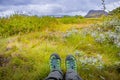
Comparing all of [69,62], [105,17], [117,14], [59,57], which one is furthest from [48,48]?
[105,17]

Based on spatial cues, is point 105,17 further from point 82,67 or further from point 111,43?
point 82,67

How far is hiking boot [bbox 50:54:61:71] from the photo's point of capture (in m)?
6.17

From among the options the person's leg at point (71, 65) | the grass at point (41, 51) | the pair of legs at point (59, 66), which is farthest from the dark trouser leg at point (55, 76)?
the grass at point (41, 51)

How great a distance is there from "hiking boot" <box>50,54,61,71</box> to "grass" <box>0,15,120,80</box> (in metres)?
0.12

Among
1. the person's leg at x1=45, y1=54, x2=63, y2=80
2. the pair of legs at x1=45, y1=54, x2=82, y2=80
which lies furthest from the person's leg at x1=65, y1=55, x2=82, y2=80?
the person's leg at x1=45, y1=54, x2=63, y2=80

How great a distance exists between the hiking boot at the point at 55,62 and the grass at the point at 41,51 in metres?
0.12

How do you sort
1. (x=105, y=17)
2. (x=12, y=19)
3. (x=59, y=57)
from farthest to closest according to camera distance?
(x=12, y=19)
(x=105, y=17)
(x=59, y=57)

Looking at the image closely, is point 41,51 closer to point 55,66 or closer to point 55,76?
point 55,66

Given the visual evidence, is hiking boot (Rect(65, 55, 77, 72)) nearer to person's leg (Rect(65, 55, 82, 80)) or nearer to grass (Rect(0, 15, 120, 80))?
person's leg (Rect(65, 55, 82, 80))

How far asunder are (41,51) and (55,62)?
84cm

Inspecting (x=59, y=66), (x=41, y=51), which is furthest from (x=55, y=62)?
(x=41, y=51)

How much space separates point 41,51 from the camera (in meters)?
6.96

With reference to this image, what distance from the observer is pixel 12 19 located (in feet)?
32.2

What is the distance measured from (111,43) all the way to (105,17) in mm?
1718
